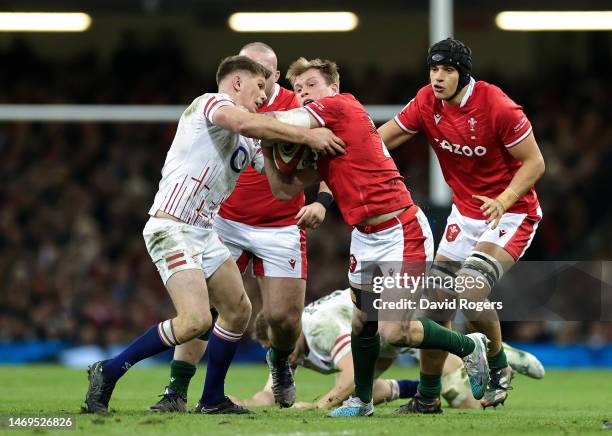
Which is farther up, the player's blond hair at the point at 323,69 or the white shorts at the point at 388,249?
the player's blond hair at the point at 323,69

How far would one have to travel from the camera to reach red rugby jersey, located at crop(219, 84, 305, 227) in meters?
8.34

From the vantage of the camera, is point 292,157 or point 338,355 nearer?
point 292,157

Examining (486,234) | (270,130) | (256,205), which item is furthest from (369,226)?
(256,205)

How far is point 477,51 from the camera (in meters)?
19.3

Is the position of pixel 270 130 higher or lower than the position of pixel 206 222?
higher

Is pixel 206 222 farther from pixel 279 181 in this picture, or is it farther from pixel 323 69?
pixel 323 69

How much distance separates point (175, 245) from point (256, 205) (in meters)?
1.38

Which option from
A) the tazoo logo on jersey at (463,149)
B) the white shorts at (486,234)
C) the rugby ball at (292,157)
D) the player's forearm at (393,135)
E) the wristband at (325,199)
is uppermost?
the player's forearm at (393,135)

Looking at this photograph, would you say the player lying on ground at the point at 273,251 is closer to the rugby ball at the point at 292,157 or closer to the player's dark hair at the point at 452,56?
the rugby ball at the point at 292,157

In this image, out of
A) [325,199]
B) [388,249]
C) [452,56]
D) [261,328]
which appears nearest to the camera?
[388,249]

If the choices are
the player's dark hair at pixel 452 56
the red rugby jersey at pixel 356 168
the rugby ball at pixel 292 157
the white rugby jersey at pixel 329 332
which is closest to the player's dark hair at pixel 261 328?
the white rugby jersey at pixel 329 332

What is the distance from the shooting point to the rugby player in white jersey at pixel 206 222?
6941mm

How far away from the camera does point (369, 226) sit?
7020mm

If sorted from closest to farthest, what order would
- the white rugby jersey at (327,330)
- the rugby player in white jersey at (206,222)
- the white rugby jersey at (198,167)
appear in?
the rugby player in white jersey at (206,222)
the white rugby jersey at (198,167)
the white rugby jersey at (327,330)
